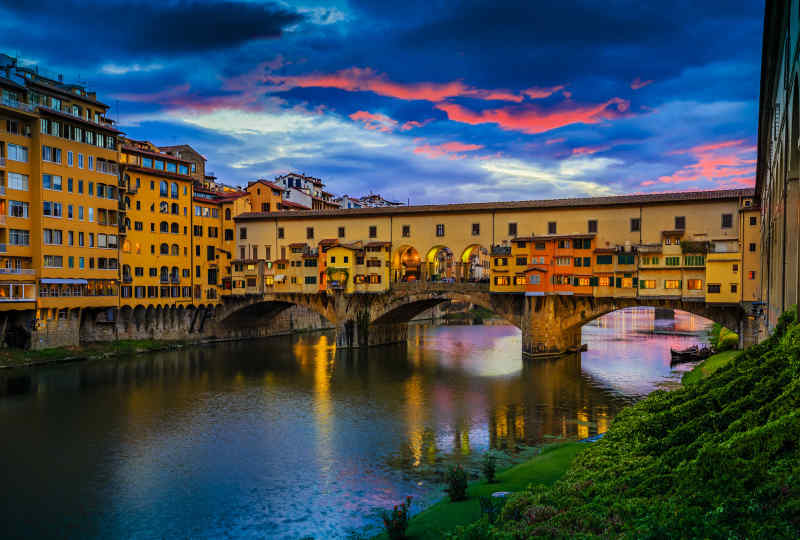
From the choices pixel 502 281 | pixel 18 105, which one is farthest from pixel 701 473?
pixel 18 105

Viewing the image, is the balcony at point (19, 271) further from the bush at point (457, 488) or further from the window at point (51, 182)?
the bush at point (457, 488)

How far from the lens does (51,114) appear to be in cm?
4541

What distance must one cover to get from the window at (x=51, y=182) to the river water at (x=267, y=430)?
14.5m

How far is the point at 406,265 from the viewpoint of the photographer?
70.8m

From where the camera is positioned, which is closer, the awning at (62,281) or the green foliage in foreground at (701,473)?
the green foliage in foreground at (701,473)

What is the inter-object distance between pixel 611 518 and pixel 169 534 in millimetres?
13329

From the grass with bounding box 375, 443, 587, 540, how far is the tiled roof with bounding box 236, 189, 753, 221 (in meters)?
29.7

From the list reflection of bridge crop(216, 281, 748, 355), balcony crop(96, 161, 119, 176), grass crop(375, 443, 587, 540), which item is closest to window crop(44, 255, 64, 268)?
balcony crop(96, 161, 119, 176)

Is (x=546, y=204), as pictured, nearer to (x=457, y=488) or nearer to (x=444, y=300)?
(x=444, y=300)

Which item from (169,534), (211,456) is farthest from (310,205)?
(169,534)

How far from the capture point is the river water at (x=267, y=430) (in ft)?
60.2

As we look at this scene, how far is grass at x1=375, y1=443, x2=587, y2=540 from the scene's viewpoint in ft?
46.5

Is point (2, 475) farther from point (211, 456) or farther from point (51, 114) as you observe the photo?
point (51, 114)

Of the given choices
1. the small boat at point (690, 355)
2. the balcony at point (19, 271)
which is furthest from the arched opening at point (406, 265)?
the balcony at point (19, 271)
